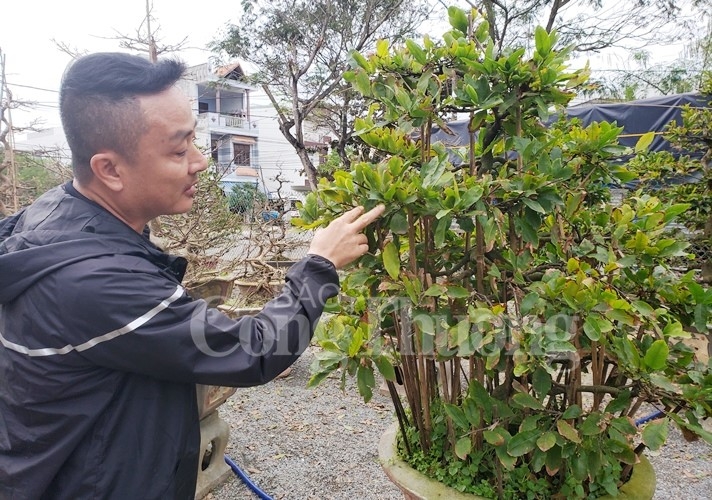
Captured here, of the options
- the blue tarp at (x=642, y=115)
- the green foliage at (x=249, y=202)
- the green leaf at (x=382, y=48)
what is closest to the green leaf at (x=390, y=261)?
the green leaf at (x=382, y=48)

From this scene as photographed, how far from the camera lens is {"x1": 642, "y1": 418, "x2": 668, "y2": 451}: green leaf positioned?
1.12 metres

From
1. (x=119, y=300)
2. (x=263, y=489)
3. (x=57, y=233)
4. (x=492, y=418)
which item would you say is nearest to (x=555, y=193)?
(x=492, y=418)

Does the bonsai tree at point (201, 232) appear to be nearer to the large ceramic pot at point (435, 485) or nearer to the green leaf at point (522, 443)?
the large ceramic pot at point (435, 485)

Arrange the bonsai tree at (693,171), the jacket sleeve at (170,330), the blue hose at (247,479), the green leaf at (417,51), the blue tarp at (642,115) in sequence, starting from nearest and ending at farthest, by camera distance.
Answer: the jacket sleeve at (170,330), the green leaf at (417,51), the blue hose at (247,479), the bonsai tree at (693,171), the blue tarp at (642,115)

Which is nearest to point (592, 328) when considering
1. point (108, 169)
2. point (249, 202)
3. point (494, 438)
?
point (494, 438)

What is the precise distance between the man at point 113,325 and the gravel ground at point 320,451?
178cm

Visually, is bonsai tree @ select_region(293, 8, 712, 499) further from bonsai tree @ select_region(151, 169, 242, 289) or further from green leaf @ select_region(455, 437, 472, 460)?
bonsai tree @ select_region(151, 169, 242, 289)

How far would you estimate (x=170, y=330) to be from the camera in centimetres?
97

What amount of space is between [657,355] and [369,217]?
2.40 feet

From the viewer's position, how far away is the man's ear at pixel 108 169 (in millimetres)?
1079

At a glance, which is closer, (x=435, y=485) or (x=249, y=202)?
(x=435, y=485)

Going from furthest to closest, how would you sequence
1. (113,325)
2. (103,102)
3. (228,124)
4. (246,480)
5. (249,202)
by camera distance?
1. (228,124)
2. (249,202)
3. (246,480)
4. (103,102)
5. (113,325)

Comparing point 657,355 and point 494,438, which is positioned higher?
point 657,355

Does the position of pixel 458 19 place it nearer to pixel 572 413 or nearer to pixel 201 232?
pixel 572 413
